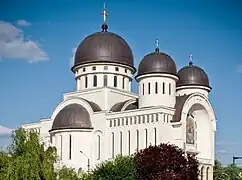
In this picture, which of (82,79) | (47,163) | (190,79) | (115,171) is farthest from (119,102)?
(47,163)

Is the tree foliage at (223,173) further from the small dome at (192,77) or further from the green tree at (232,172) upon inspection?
the small dome at (192,77)

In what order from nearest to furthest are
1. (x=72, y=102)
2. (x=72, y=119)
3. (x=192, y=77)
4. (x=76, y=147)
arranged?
(x=76, y=147)
(x=72, y=119)
(x=72, y=102)
(x=192, y=77)

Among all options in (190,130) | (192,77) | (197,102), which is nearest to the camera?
(197,102)

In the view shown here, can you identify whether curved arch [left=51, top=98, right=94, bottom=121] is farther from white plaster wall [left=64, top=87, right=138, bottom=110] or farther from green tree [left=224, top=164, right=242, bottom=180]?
green tree [left=224, top=164, right=242, bottom=180]

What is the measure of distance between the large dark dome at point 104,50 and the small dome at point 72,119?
6.23 metres

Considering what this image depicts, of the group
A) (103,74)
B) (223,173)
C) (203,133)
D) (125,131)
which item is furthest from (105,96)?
(223,173)

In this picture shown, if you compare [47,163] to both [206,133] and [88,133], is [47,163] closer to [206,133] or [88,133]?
[88,133]

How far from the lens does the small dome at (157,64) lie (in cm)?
6656

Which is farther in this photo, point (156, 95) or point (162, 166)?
point (156, 95)

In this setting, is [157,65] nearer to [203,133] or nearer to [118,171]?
[203,133]

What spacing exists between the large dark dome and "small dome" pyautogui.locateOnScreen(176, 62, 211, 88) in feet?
22.3

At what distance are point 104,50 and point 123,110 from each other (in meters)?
8.01

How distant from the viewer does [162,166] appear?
48844 mm

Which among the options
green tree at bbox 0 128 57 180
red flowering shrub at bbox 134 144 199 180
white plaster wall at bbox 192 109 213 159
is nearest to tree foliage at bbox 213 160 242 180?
white plaster wall at bbox 192 109 213 159
